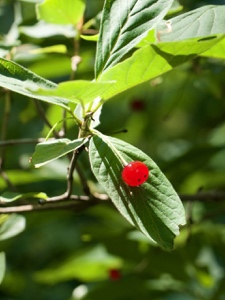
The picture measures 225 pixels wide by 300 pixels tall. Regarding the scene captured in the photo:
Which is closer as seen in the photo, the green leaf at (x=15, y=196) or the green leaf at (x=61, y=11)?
the green leaf at (x=15, y=196)

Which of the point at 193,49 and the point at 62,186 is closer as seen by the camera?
the point at 193,49

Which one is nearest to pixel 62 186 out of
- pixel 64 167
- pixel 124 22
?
pixel 64 167

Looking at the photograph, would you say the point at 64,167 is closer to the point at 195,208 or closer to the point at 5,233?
the point at 195,208

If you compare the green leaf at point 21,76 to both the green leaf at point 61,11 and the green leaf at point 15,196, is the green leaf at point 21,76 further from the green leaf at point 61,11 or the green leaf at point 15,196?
the green leaf at point 61,11

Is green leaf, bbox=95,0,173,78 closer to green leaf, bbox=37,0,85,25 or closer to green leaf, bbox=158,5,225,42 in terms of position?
green leaf, bbox=158,5,225,42

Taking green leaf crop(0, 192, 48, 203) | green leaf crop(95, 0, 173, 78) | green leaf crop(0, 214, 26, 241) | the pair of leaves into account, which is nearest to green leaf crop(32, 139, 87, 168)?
the pair of leaves

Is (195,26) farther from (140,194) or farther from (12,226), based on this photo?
(12,226)

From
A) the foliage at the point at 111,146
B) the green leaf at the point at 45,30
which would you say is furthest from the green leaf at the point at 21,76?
the green leaf at the point at 45,30
